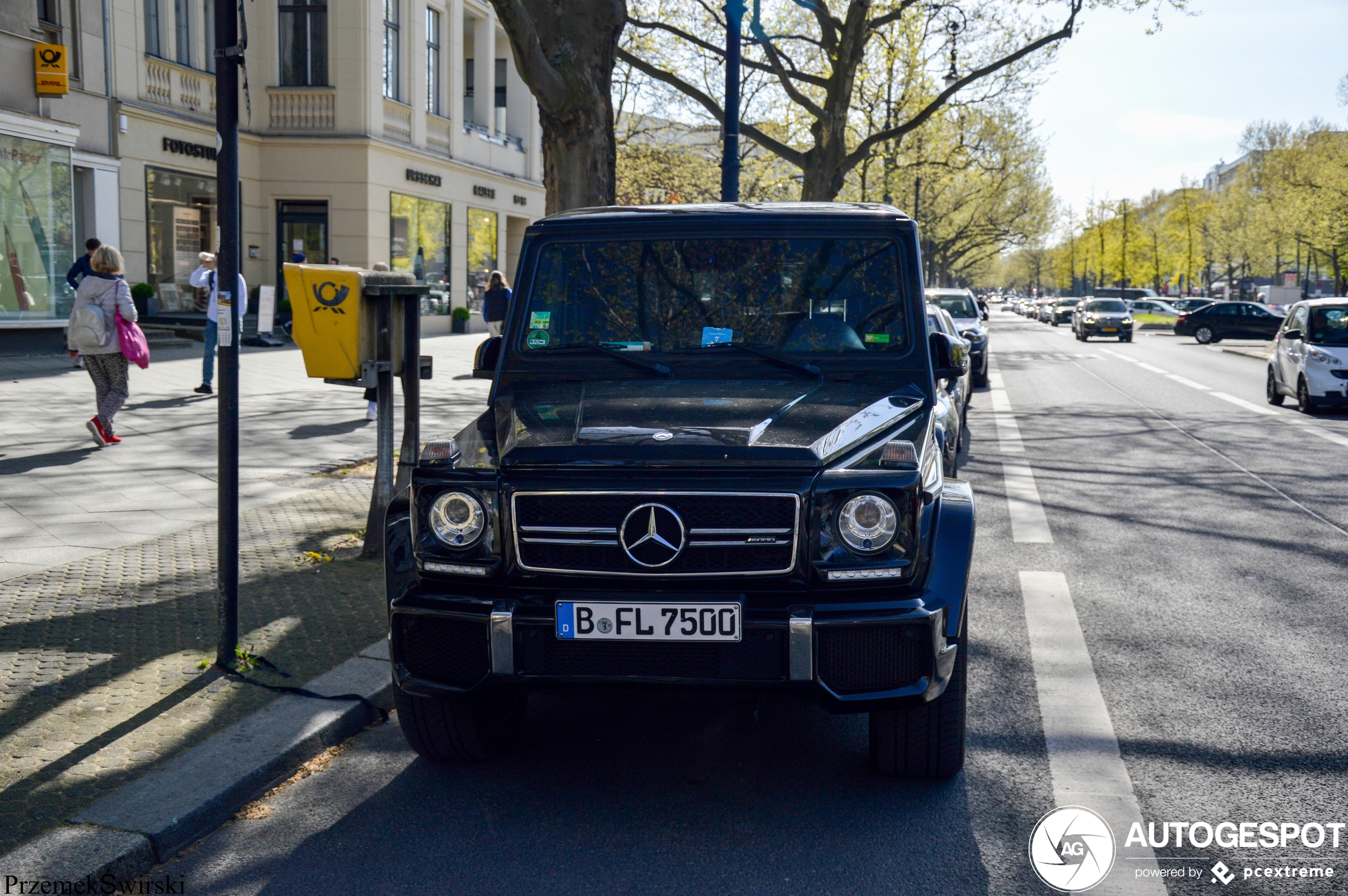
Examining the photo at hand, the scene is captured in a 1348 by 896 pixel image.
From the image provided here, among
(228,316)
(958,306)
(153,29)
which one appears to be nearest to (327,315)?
(228,316)

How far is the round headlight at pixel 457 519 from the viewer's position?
3.64m

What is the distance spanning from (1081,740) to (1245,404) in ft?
51.5

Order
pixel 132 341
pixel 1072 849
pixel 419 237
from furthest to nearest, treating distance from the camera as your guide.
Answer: pixel 419 237 < pixel 132 341 < pixel 1072 849

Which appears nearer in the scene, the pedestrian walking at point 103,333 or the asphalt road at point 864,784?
the asphalt road at point 864,784

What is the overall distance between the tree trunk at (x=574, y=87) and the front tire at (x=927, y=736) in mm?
6636

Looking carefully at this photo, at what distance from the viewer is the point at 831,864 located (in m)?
3.34

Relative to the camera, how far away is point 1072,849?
3.46 meters

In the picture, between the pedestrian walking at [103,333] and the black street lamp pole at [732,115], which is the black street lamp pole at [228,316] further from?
the black street lamp pole at [732,115]

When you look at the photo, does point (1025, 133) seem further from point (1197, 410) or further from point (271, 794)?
point (271, 794)

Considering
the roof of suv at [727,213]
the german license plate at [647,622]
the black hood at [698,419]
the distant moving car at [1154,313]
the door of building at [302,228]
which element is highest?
the door of building at [302,228]

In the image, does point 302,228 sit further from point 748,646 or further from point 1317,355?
point 748,646

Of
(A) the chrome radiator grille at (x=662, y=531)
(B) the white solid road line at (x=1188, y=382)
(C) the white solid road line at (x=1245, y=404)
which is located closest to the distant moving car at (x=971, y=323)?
(B) the white solid road line at (x=1188, y=382)

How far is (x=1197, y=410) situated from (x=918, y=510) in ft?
50.3

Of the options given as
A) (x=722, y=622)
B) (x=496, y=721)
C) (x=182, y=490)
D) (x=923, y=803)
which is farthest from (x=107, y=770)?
(x=182, y=490)
